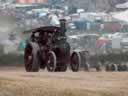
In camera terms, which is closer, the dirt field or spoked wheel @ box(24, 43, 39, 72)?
the dirt field

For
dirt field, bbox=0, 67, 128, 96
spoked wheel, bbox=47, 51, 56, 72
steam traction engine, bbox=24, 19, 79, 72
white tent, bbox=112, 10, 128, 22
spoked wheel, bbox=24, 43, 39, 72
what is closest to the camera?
dirt field, bbox=0, 67, 128, 96

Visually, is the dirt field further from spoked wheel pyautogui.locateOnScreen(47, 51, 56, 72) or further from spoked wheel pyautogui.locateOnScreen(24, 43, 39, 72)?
spoked wheel pyautogui.locateOnScreen(24, 43, 39, 72)

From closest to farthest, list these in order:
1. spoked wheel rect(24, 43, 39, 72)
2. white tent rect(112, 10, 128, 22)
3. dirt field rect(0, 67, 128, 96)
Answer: dirt field rect(0, 67, 128, 96), spoked wheel rect(24, 43, 39, 72), white tent rect(112, 10, 128, 22)

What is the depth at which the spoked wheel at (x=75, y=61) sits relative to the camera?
83.6 ft

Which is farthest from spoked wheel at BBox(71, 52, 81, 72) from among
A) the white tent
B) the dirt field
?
the white tent

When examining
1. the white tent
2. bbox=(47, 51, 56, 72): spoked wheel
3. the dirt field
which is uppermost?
the dirt field

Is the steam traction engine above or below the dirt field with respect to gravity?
below

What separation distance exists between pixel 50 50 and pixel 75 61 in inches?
63.0

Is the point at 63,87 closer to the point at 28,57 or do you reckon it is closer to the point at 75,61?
the point at 75,61

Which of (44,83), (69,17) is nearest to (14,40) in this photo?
(69,17)

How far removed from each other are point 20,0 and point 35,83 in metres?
42.0

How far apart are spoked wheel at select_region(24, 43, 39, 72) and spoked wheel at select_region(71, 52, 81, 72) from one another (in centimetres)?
181

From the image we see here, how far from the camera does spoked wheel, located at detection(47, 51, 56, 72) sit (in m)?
24.0

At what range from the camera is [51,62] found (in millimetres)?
24312
